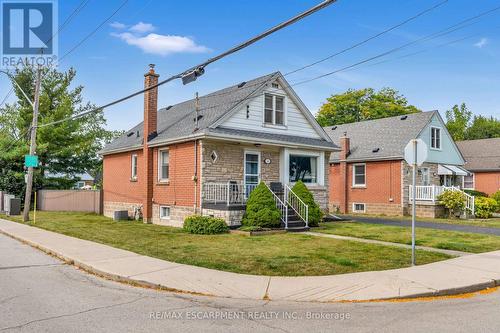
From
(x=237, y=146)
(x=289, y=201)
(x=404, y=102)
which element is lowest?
(x=289, y=201)

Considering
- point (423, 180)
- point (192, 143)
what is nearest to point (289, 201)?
point (192, 143)

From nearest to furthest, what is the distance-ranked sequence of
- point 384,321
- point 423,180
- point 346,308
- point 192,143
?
point 384,321 → point 346,308 → point 192,143 → point 423,180

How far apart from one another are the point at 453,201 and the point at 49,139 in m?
28.4

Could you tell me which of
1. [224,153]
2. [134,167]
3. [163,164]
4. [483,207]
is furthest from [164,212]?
[483,207]

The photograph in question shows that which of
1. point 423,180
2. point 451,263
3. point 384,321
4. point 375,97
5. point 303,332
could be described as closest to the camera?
point 303,332

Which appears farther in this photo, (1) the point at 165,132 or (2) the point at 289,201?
(1) the point at 165,132

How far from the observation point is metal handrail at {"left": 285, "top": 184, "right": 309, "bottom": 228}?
1698 centimetres

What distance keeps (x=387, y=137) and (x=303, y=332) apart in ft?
83.8

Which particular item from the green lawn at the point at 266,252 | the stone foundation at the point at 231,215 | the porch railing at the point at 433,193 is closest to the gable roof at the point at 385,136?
the porch railing at the point at 433,193

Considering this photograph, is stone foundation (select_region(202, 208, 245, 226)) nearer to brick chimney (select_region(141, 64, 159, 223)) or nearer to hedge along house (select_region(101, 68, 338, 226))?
hedge along house (select_region(101, 68, 338, 226))

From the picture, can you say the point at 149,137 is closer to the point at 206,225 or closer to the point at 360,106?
the point at 206,225

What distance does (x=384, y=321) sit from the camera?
19.3 feet

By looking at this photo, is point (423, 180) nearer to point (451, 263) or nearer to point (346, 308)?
point (451, 263)

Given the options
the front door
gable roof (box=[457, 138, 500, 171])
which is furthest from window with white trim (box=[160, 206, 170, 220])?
gable roof (box=[457, 138, 500, 171])
